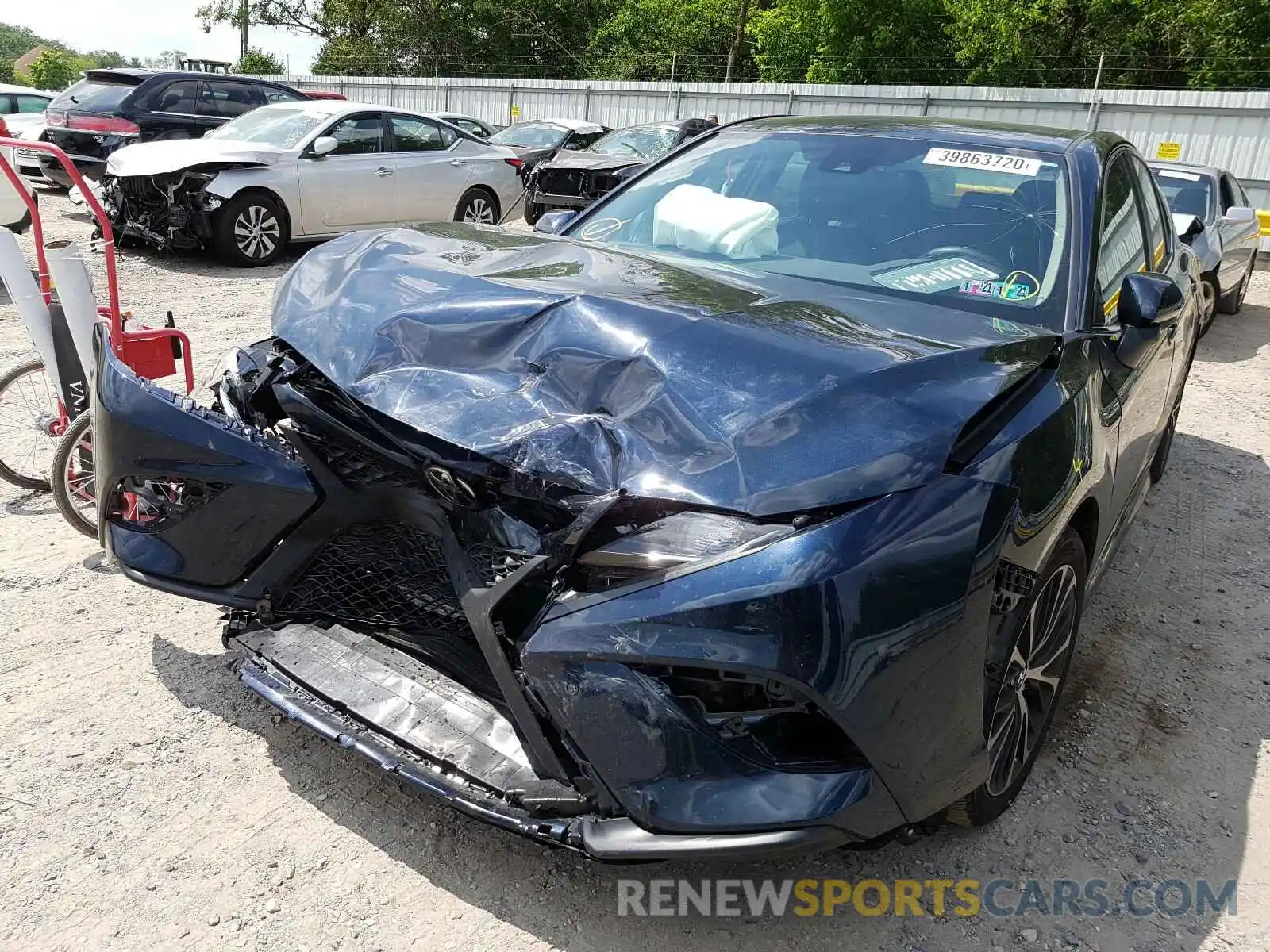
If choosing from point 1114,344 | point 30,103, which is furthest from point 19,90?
point 1114,344

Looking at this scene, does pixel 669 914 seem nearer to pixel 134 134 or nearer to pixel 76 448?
pixel 76 448

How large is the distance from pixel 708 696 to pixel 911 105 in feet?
65.5

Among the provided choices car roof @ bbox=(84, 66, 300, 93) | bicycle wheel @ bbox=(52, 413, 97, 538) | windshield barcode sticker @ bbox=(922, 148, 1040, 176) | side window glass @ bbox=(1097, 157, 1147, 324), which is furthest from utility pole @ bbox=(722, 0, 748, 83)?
bicycle wheel @ bbox=(52, 413, 97, 538)

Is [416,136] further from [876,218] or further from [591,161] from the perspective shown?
[876,218]

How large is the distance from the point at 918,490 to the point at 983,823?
3.50 ft

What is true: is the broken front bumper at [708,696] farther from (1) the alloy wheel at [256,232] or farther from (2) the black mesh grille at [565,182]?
(2) the black mesh grille at [565,182]

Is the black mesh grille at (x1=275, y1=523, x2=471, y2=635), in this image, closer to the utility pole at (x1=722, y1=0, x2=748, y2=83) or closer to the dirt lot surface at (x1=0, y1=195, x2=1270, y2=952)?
the dirt lot surface at (x1=0, y1=195, x2=1270, y2=952)

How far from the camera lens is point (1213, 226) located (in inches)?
344

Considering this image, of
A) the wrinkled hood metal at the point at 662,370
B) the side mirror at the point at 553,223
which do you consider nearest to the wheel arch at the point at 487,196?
the side mirror at the point at 553,223

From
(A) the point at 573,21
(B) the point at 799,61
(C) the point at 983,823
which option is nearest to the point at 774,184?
(C) the point at 983,823

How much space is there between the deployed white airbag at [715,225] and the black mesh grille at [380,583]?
1.52 metres

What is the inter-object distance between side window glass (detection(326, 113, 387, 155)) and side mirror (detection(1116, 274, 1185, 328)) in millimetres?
8855

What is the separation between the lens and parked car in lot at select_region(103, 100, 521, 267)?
9.23 m

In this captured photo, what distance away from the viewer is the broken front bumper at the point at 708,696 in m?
1.80
